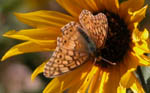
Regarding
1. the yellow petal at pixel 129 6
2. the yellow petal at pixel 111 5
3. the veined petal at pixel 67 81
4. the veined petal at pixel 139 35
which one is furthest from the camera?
the veined petal at pixel 67 81

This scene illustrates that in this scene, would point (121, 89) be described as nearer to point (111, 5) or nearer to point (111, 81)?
point (111, 81)

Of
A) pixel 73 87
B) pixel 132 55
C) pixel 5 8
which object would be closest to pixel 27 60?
pixel 5 8

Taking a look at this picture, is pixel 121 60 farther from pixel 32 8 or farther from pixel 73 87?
pixel 32 8

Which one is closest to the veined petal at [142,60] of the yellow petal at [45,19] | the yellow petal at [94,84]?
the yellow petal at [94,84]

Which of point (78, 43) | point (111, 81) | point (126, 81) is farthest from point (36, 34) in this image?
point (126, 81)

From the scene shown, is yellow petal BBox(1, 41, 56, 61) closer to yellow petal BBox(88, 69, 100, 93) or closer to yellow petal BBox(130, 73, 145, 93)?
yellow petal BBox(88, 69, 100, 93)

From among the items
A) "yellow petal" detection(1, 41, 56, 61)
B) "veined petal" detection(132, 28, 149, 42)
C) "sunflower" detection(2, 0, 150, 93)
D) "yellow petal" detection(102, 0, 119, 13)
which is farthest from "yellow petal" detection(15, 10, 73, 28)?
"veined petal" detection(132, 28, 149, 42)

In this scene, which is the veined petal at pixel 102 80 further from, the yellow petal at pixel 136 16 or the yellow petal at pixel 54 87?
the yellow petal at pixel 136 16
